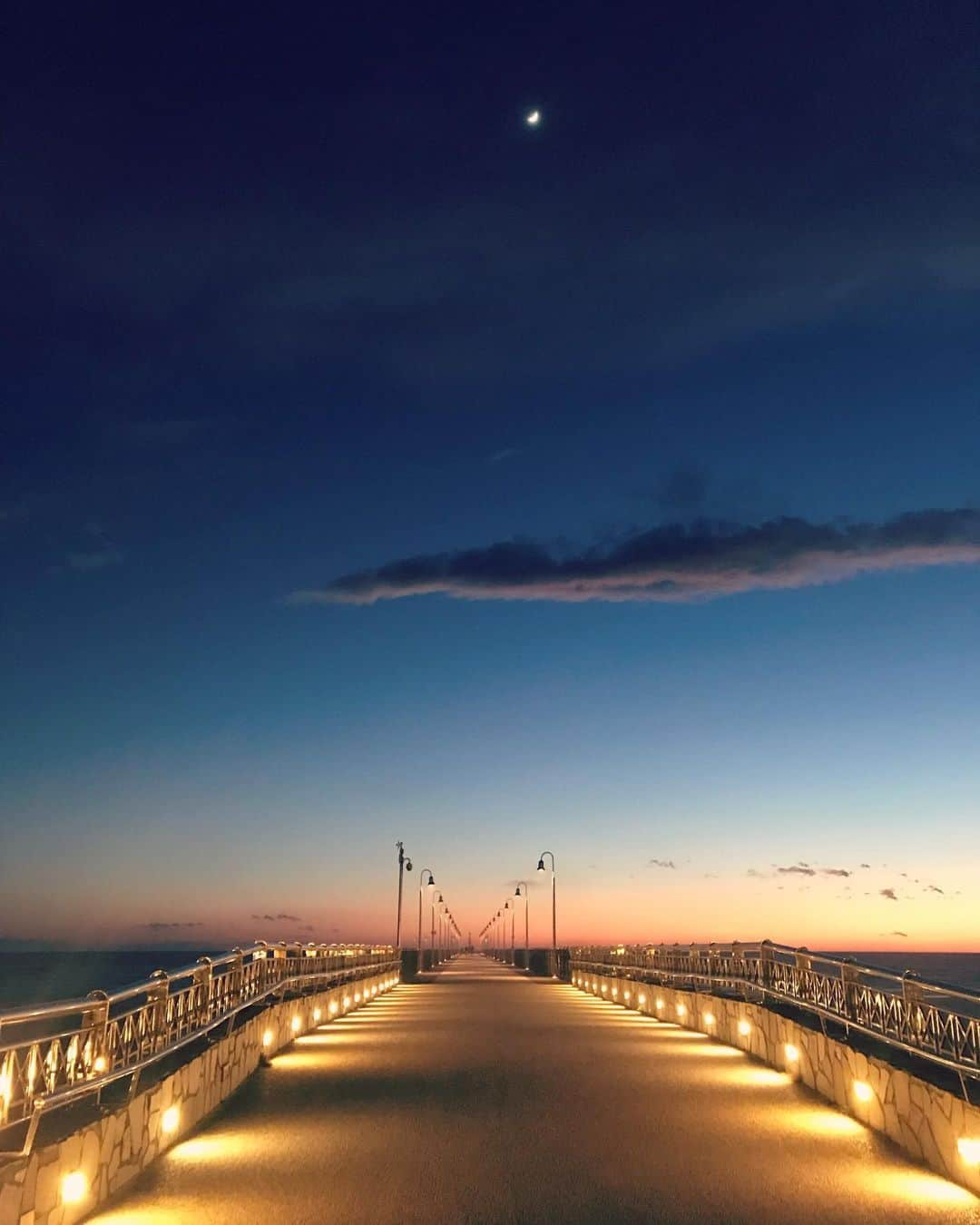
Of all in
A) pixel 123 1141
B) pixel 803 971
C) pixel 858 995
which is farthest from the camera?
pixel 803 971

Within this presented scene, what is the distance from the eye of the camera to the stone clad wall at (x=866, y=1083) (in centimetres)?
920

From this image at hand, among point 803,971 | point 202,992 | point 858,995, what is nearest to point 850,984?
point 858,995

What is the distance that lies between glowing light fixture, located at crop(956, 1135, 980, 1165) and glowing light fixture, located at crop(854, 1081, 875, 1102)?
2538 mm

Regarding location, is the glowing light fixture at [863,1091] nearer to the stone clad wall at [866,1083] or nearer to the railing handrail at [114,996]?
the stone clad wall at [866,1083]

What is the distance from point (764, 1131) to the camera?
11.3 m

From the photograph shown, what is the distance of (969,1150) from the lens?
880 centimetres

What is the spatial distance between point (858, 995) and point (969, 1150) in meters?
5.26

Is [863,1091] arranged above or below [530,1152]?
above

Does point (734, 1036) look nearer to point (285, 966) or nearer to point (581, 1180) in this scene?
point (285, 966)

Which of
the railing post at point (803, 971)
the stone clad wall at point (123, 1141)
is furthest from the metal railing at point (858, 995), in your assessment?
the stone clad wall at point (123, 1141)

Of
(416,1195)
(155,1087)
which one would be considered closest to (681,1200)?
(416,1195)

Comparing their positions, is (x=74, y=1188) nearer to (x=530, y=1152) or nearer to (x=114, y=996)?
(x=114, y=996)

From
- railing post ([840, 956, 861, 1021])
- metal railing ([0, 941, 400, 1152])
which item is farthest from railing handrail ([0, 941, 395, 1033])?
railing post ([840, 956, 861, 1021])

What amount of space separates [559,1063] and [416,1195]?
910 centimetres
